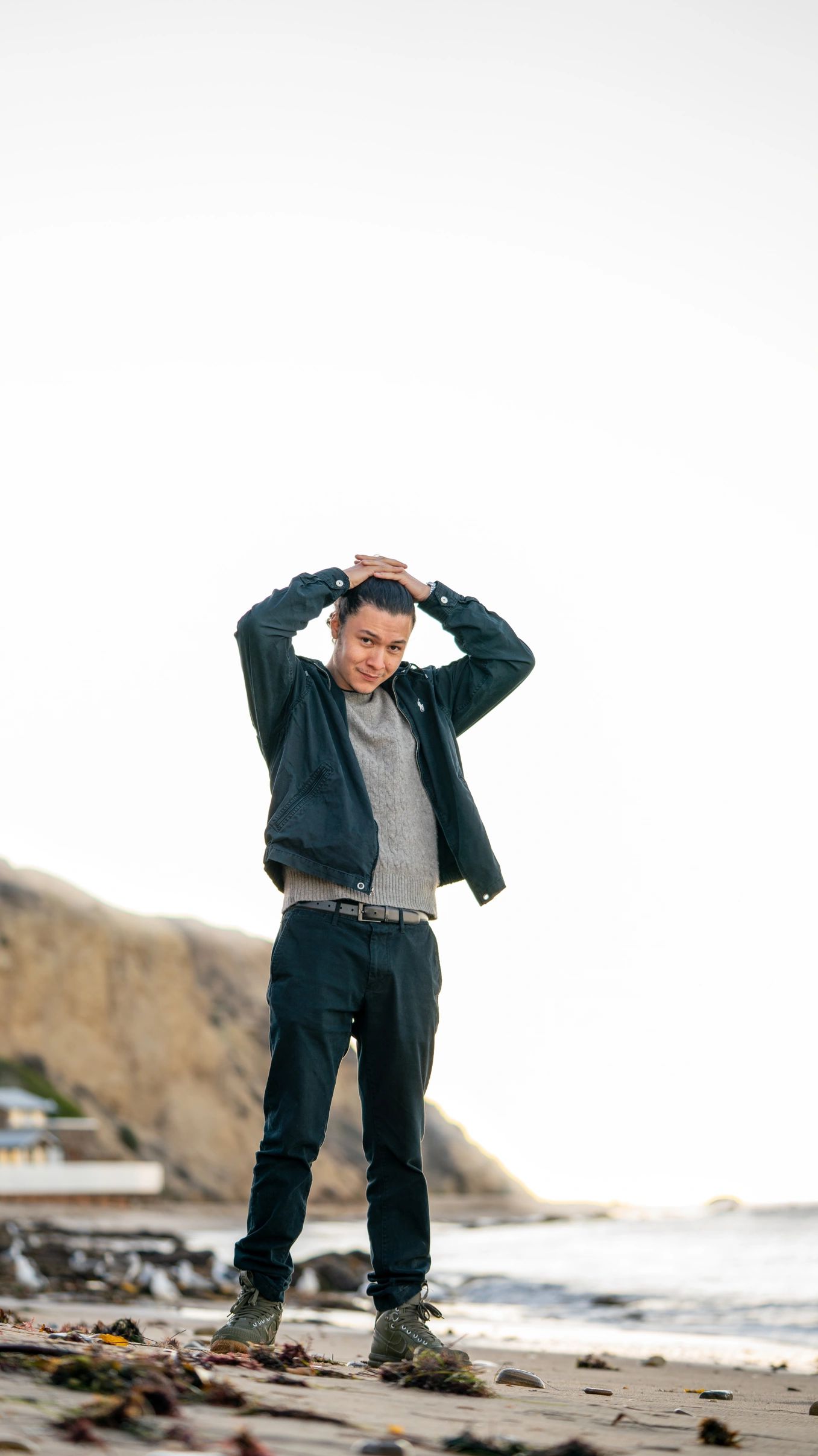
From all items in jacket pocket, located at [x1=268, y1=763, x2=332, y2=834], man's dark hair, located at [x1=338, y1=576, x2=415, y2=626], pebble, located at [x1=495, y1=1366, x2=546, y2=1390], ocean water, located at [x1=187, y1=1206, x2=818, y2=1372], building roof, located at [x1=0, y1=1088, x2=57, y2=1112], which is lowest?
ocean water, located at [x1=187, y1=1206, x2=818, y2=1372]

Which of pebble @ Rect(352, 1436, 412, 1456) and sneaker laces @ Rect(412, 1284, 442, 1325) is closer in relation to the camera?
pebble @ Rect(352, 1436, 412, 1456)

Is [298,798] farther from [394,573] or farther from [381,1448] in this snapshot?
[381,1448]

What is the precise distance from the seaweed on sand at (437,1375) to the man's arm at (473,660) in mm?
1863

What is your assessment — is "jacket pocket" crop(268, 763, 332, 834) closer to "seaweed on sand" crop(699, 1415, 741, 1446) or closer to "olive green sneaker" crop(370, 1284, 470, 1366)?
"olive green sneaker" crop(370, 1284, 470, 1366)

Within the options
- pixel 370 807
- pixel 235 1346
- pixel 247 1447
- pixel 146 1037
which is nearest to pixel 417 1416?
pixel 247 1447

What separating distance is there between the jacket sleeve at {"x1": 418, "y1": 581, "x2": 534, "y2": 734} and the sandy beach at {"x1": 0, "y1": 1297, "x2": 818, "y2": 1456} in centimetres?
194

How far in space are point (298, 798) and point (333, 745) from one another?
0.20 m

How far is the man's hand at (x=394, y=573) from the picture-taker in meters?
4.13

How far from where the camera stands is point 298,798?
3.77m

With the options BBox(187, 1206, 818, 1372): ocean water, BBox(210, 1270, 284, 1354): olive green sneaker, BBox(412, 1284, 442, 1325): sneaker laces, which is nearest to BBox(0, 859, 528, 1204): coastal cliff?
BBox(187, 1206, 818, 1372): ocean water

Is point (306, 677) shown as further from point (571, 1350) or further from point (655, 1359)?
point (571, 1350)

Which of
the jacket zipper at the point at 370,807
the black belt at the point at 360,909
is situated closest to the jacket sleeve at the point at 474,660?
the jacket zipper at the point at 370,807

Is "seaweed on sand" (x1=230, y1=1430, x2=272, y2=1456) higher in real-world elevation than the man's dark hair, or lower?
lower

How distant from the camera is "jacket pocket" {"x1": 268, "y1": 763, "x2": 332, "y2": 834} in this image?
12.3 ft
